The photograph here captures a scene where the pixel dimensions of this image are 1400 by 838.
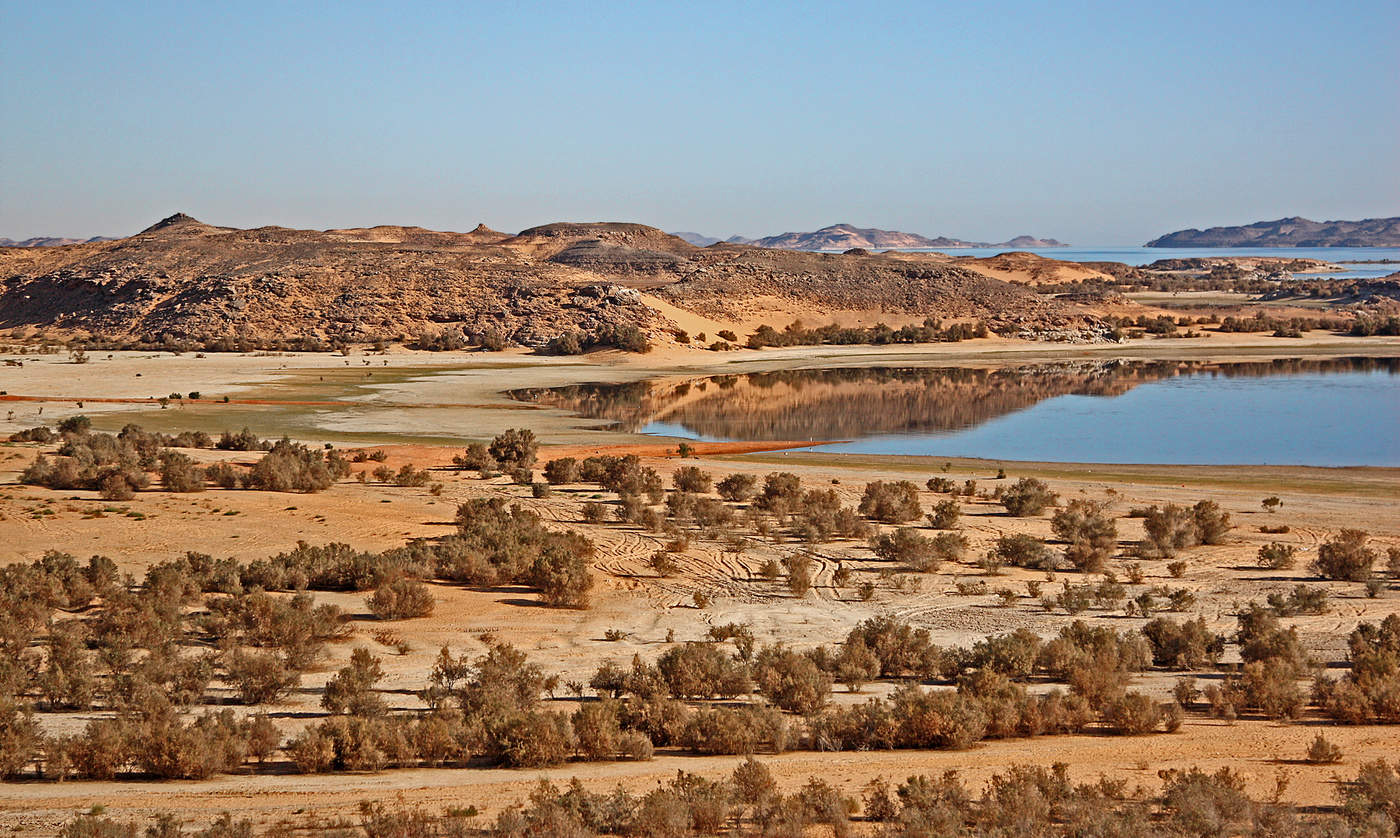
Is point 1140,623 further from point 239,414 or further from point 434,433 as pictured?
point 239,414

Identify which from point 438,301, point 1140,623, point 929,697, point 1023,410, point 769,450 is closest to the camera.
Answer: point 929,697

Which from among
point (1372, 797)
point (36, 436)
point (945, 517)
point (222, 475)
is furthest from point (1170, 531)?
point (36, 436)

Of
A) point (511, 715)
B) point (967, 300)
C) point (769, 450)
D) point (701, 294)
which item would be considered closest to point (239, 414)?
point (769, 450)

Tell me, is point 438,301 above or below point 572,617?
above

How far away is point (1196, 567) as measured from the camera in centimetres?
1702

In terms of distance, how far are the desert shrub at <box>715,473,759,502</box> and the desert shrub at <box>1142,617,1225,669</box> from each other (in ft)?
35.1

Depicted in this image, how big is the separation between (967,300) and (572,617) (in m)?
71.9

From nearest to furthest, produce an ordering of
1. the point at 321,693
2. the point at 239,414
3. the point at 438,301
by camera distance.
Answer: the point at 321,693 → the point at 239,414 → the point at 438,301

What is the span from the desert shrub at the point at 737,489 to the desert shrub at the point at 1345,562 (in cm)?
955

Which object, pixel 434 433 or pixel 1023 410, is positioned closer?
pixel 434 433

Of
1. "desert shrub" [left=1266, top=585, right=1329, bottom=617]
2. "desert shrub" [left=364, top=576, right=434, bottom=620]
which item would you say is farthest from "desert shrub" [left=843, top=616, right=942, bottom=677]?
"desert shrub" [left=364, top=576, right=434, bottom=620]

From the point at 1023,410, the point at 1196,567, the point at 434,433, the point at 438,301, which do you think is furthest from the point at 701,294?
the point at 1196,567

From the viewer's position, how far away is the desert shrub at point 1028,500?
21031mm

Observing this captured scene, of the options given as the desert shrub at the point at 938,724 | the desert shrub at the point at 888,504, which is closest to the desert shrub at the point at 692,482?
the desert shrub at the point at 888,504
